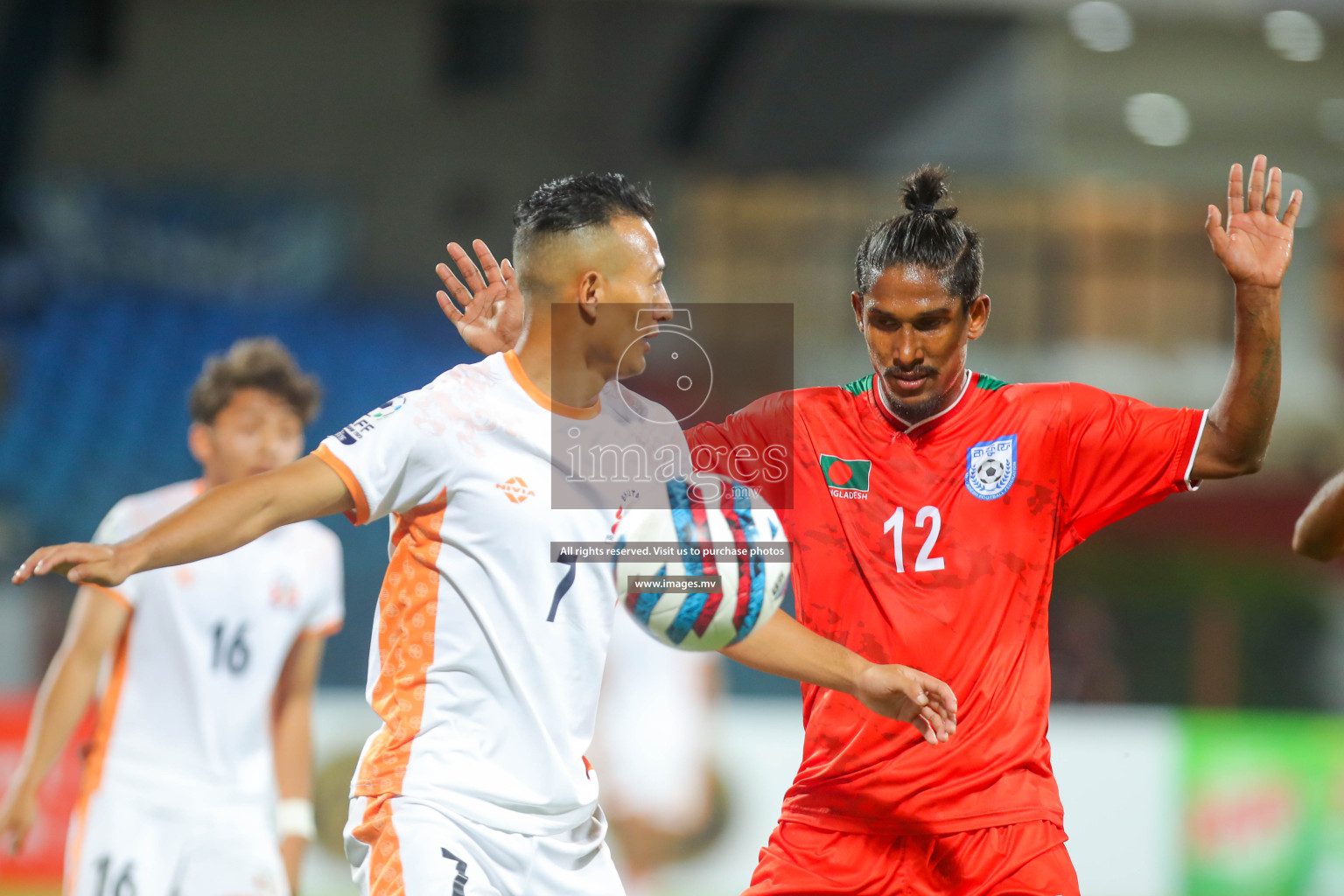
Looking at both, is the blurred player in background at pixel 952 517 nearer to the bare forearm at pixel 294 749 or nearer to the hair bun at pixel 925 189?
the hair bun at pixel 925 189

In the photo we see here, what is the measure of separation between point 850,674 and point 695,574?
44cm

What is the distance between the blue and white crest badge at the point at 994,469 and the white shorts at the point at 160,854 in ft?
9.26

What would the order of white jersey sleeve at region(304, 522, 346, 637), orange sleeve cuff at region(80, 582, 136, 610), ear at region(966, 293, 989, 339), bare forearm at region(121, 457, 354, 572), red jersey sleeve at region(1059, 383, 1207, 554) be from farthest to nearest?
white jersey sleeve at region(304, 522, 346, 637) < orange sleeve cuff at region(80, 582, 136, 610) < ear at region(966, 293, 989, 339) < red jersey sleeve at region(1059, 383, 1207, 554) < bare forearm at region(121, 457, 354, 572)

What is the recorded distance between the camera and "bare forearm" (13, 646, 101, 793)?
181 inches

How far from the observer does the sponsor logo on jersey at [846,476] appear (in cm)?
354

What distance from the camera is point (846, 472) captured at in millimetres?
3561

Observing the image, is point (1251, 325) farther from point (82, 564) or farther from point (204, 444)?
point (204, 444)

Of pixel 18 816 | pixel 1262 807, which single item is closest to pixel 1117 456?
pixel 18 816

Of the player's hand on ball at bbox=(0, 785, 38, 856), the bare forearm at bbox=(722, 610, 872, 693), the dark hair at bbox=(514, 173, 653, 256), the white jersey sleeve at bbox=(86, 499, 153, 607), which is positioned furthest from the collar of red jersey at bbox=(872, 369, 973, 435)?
the player's hand on ball at bbox=(0, 785, 38, 856)

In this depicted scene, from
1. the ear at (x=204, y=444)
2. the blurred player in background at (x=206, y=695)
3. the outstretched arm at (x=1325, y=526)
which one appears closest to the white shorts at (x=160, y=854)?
the blurred player in background at (x=206, y=695)

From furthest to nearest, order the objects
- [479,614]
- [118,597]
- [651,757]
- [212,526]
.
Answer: [651,757] → [118,597] → [479,614] → [212,526]

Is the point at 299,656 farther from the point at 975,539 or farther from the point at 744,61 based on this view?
the point at 744,61

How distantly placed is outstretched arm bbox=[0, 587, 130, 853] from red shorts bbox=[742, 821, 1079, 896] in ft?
8.51

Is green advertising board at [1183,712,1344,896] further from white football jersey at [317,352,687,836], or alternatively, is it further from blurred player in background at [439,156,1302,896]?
white football jersey at [317,352,687,836]
